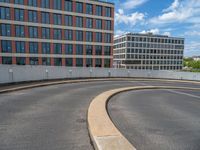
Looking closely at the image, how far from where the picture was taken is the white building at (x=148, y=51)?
93312 mm

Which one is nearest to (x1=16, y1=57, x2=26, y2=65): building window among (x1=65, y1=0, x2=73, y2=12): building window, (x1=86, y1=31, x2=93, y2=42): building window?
(x1=65, y1=0, x2=73, y2=12): building window

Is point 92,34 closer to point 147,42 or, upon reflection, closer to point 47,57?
point 47,57

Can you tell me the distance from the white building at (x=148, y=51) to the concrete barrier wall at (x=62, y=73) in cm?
6287

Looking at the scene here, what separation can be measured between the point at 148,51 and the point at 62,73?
84.0 meters

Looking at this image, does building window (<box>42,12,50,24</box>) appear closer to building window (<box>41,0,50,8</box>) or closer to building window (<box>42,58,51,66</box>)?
building window (<box>41,0,50,8</box>)

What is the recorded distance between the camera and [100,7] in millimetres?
46188

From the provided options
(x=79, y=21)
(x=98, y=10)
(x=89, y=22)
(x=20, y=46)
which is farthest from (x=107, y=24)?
(x=20, y=46)

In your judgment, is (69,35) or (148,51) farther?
(148,51)

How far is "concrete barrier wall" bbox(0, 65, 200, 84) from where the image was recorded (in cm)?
1546

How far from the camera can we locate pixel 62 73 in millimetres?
21719

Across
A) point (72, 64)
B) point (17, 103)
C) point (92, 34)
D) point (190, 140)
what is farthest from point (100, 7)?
point (190, 140)

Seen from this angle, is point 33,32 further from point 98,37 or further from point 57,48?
point 98,37

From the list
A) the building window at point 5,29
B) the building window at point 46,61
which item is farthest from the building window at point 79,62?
the building window at point 5,29

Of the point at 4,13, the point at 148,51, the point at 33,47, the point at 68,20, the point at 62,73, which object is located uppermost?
the point at 68,20
